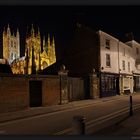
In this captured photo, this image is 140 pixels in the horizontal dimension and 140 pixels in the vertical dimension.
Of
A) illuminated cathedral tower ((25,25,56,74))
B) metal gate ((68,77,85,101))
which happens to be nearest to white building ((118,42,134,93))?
metal gate ((68,77,85,101))

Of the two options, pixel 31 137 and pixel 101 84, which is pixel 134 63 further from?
pixel 31 137

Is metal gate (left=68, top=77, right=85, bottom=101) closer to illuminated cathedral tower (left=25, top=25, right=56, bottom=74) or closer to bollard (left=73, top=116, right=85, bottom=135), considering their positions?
bollard (left=73, top=116, right=85, bottom=135)

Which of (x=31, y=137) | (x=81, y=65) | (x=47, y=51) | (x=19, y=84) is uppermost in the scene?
(x=47, y=51)

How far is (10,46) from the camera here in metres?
105

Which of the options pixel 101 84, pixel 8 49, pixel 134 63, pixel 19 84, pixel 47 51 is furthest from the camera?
pixel 8 49

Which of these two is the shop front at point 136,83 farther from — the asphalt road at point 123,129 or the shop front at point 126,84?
the asphalt road at point 123,129

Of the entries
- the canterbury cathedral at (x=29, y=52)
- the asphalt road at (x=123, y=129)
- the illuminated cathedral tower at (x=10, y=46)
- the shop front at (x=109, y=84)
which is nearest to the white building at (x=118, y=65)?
the shop front at (x=109, y=84)

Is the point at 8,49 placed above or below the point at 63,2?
above

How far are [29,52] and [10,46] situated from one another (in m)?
28.0

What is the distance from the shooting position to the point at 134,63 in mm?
35938

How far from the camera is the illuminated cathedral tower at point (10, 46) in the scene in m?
104

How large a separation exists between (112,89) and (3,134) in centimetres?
2221

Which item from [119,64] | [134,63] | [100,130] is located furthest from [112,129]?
[134,63]

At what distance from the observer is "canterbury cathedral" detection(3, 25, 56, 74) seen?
245 ft
